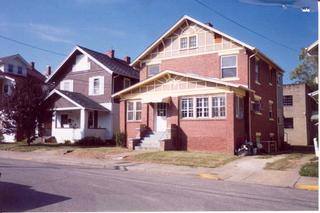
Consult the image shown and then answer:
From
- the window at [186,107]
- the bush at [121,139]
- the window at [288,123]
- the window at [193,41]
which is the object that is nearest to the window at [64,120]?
the bush at [121,139]

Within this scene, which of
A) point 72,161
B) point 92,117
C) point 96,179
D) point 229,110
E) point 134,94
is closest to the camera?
point 96,179

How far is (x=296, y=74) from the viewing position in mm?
35469

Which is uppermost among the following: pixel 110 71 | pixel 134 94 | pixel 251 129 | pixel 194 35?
pixel 194 35

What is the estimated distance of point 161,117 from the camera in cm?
2134

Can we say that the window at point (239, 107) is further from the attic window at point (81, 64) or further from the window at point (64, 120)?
the window at point (64, 120)

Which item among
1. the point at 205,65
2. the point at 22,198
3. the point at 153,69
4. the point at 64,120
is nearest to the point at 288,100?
the point at 205,65

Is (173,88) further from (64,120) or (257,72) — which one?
(64,120)

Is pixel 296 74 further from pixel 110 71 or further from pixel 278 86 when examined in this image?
pixel 110 71

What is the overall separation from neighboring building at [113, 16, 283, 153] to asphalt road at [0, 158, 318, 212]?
903cm

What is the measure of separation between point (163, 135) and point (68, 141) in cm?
889

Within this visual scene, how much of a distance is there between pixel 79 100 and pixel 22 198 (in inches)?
770

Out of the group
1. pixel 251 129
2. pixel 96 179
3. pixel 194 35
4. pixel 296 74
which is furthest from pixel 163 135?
pixel 296 74

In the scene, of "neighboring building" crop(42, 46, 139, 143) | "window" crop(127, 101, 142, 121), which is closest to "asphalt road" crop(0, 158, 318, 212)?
"window" crop(127, 101, 142, 121)

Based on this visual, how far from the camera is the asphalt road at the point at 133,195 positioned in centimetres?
632
